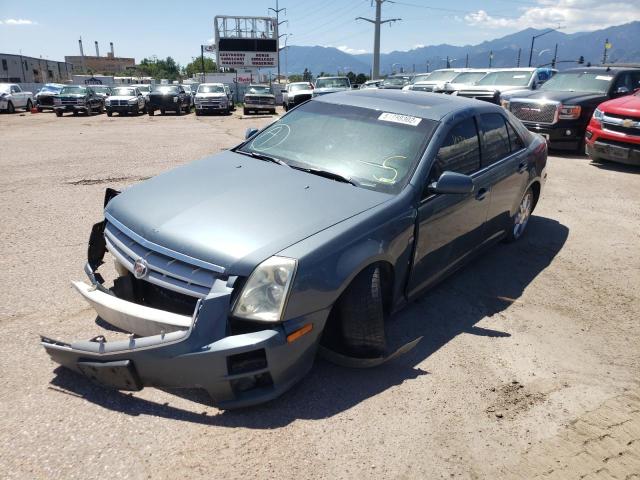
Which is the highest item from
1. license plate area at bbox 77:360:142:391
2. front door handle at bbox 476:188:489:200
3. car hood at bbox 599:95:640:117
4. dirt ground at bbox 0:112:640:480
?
car hood at bbox 599:95:640:117

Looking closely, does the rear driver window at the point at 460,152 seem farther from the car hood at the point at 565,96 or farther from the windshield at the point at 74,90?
the windshield at the point at 74,90

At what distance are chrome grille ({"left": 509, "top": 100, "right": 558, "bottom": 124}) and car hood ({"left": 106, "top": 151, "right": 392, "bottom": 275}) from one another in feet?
30.3

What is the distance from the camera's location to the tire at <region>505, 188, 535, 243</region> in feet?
17.0

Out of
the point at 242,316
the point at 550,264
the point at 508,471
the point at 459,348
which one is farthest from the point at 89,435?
the point at 550,264

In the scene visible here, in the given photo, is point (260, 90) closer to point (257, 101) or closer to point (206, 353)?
point (257, 101)

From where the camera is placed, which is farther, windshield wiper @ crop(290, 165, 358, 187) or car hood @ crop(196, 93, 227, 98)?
car hood @ crop(196, 93, 227, 98)

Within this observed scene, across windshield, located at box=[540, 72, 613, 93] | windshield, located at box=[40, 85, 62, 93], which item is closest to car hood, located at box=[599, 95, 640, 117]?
windshield, located at box=[540, 72, 613, 93]

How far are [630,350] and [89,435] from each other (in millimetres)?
3548

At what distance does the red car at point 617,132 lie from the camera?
8.93m

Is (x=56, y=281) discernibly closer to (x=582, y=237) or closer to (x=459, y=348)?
(x=459, y=348)

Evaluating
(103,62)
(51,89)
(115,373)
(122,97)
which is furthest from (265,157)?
(103,62)

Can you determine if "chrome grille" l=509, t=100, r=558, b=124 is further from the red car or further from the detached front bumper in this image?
the detached front bumper

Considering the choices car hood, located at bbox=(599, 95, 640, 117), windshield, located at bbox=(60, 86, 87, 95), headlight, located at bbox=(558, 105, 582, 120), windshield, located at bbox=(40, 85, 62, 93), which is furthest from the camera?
windshield, located at bbox=(40, 85, 62, 93)

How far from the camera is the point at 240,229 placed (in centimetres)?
268
